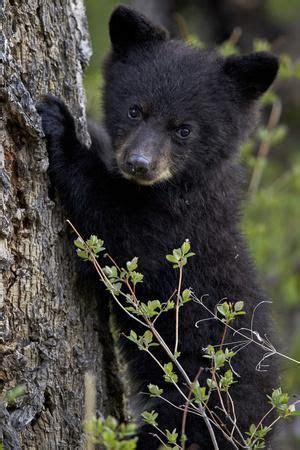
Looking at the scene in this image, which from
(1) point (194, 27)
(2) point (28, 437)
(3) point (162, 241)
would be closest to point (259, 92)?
(3) point (162, 241)

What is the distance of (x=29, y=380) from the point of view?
174 inches

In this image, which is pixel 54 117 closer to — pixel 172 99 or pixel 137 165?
pixel 137 165

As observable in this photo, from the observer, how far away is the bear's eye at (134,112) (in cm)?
527

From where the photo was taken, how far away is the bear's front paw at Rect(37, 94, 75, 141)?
4.60 m

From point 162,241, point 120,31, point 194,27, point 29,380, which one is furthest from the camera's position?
point 194,27

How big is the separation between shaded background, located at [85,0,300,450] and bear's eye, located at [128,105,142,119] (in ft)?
2.50

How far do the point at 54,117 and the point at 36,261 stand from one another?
781 millimetres

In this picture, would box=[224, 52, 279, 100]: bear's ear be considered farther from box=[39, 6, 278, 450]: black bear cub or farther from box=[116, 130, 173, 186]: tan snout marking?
box=[116, 130, 173, 186]: tan snout marking

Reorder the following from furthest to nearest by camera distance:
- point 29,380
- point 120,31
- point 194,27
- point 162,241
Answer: point 194,27, point 120,31, point 162,241, point 29,380

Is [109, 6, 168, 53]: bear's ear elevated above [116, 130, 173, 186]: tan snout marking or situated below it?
above

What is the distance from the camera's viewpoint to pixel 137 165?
16.3ft

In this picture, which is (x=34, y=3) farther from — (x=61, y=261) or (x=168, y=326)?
(x=168, y=326)

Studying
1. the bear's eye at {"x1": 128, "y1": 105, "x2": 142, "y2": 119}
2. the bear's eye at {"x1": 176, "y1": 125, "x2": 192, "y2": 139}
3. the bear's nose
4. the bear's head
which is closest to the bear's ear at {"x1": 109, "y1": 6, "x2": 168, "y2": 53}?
the bear's head

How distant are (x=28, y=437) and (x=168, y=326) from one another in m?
1.13
